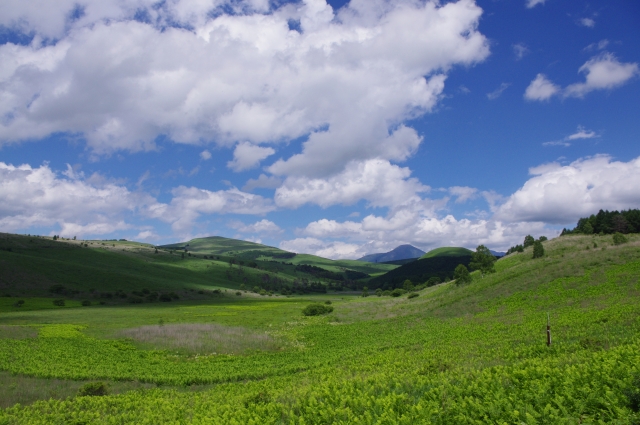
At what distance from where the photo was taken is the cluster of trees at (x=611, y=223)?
88.8 m

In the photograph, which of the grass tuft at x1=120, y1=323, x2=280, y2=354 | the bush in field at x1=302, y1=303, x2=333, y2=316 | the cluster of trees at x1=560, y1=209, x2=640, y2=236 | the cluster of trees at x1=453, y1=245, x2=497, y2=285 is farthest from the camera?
the cluster of trees at x1=560, y1=209, x2=640, y2=236

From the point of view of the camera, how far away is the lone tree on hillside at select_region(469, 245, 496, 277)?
7444 centimetres

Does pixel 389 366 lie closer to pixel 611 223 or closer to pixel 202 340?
pixel 202 340

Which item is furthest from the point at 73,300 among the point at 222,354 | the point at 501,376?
the point at 501,376

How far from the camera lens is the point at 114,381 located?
21.9m

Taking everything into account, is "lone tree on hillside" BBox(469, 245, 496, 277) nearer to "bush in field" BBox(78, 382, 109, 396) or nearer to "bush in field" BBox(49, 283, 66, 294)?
"bush in field" BBox(78, 382, 109, 396)

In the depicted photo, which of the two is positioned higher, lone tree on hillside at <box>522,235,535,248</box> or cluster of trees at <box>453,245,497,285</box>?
lone tree on hillside at <box>522,235,535,248</box>

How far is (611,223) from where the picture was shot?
93688mm

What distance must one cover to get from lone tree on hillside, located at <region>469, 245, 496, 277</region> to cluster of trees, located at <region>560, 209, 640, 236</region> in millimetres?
31662

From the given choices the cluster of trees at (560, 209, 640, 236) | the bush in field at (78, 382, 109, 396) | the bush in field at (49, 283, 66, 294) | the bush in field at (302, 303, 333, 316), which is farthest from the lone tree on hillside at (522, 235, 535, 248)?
the bush in field at (49, 283, 66, 294)

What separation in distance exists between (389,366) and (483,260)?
215 ft

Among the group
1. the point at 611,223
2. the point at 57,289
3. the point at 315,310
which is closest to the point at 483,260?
the point at 315,310

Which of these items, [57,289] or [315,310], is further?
[57,289]

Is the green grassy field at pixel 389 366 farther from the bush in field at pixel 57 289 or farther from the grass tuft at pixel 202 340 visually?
the bush in field at pixel 57 289
